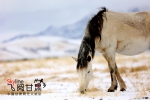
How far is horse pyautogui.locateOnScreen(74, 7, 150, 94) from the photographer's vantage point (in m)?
2.87

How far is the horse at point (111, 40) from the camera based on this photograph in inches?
113

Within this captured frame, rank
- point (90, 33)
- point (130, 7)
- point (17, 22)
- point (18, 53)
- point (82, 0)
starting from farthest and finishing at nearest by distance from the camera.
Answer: point (18, 53) → point (17, 22) → point (82, 0) → point (130, 7) → point (90, 33)

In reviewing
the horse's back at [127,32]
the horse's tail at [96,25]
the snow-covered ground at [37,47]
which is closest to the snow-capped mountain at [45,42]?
the snow-covered ground at [37,47]

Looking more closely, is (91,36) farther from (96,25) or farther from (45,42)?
(45,42)

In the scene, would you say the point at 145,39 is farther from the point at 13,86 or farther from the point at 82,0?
the point at 13,86

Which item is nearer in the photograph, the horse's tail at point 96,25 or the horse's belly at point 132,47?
the horse's tail at point 96,25

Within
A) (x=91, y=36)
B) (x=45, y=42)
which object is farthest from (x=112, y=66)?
(x=45, y=42)

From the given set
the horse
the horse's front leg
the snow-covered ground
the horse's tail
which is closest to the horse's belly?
the horse

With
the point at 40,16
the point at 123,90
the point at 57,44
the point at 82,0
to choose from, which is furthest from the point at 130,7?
the point at 57,44

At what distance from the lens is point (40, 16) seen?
491 cm

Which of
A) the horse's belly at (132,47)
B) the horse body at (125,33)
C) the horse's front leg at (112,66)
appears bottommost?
the horse's front leg at (112,66)

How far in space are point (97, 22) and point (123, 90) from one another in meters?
0.82

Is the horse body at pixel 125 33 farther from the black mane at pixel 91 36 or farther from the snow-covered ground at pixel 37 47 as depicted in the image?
the snow-covered ground at pixel 37 47

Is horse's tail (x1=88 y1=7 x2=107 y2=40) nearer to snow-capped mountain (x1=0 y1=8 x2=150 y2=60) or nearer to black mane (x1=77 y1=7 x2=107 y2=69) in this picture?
black mane (x1=77 y1=7 x2=107 y2=69)
